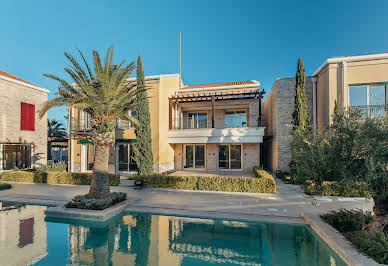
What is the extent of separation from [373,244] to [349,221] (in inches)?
79.0

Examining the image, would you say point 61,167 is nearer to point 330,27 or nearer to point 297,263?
point 297,263

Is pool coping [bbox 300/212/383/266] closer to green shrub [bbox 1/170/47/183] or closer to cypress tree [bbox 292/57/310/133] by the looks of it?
cypress tree [bbox 292/57/310/133]

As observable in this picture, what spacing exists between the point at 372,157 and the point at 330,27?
25.6m

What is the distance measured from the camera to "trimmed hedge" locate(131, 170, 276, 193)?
1059 centimetres

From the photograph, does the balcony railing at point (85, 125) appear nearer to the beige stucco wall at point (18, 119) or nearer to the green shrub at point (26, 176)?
the beige stucco wall at point (18, 119)

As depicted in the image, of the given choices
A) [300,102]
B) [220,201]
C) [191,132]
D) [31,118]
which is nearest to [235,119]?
[191,132]

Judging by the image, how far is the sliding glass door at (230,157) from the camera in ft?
60.2

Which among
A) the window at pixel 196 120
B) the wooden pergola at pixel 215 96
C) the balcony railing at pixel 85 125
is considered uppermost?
the wooden pergola at pixel 215 96

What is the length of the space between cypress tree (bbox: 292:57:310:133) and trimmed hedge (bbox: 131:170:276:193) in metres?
5.34

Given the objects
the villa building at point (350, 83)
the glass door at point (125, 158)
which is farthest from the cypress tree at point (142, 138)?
the villa building at point (350, 83)

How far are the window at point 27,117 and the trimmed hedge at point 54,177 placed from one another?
19.7 feet

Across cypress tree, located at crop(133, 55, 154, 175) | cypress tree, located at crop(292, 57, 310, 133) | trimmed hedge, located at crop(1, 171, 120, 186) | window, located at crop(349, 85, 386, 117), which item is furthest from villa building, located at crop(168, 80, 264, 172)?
trimmed hedge, located at crop(1, 171, 120, 186)

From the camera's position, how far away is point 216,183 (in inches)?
440

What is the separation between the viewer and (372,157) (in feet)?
14.9
